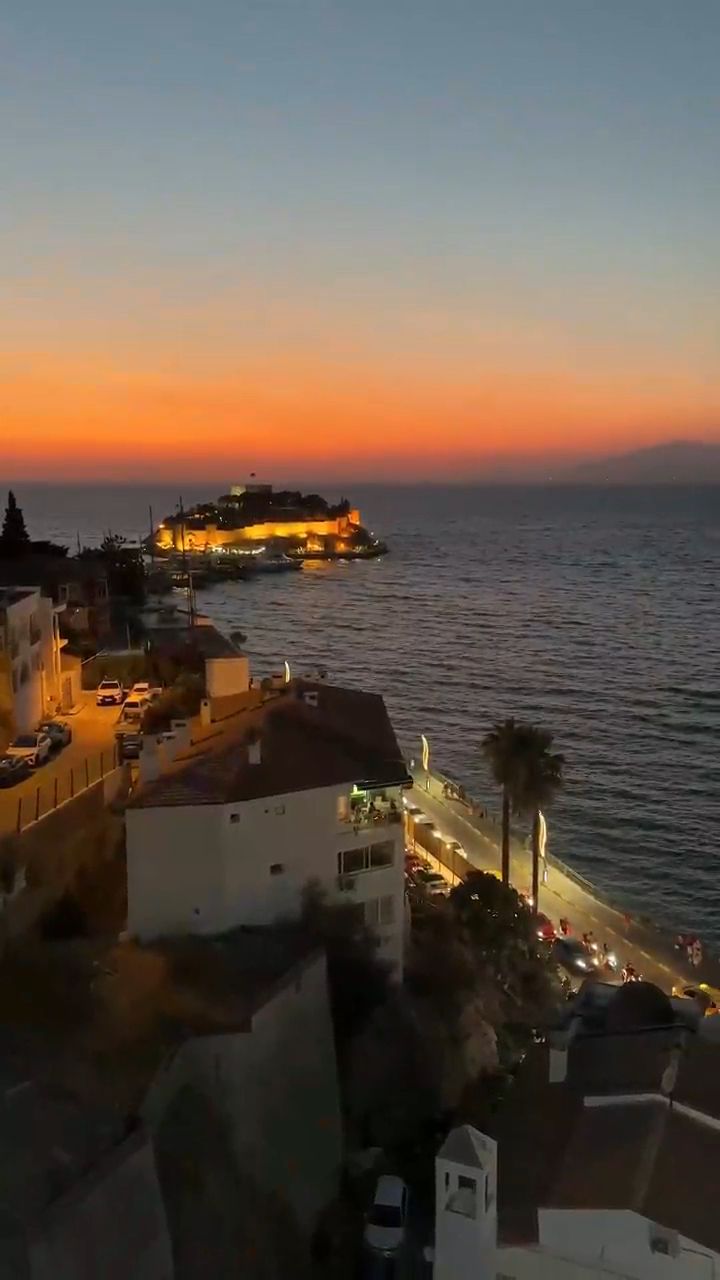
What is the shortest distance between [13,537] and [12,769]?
138 ft

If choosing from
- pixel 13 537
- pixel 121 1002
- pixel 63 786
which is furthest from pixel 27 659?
pixel 13 537

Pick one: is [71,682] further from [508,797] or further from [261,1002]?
[261,1002]

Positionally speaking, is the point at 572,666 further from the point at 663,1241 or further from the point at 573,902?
the point at 663,1241

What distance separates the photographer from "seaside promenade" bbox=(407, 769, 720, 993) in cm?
2572

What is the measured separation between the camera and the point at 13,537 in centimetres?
6131

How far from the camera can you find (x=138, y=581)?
6694 cm

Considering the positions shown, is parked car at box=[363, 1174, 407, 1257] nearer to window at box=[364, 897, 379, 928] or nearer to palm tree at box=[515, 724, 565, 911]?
window at box=[364, 897, 379, 928]

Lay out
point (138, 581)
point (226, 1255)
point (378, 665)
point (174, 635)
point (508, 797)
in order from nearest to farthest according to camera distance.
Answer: point (226, 1255) < point (508, 797) < point (174, 635) < point (138, 581) < point (378, 665)

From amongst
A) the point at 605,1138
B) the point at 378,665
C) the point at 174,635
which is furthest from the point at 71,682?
the point at 378,665

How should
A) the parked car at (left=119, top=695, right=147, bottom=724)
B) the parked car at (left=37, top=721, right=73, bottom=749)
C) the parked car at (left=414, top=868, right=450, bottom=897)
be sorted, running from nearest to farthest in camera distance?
the parked car at (left=37, top=721, right=73, bottom=749), the parked car at (left=414, top=868, right=450, bottom=897), the parked car at (left=119, top=695, right=147, bottom=724)

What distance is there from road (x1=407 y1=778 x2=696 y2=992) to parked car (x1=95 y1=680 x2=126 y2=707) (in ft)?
35.3

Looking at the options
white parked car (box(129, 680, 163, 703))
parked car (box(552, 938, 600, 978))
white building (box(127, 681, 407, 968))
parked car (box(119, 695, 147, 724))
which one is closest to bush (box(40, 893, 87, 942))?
white building (box(127, 681, 407, 968))

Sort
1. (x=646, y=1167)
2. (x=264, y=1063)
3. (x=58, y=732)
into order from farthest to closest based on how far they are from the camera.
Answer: (x=58, y=732)
(x=264, y=1063)
(x=646, y=1167)

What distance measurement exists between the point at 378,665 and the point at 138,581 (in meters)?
17.2
